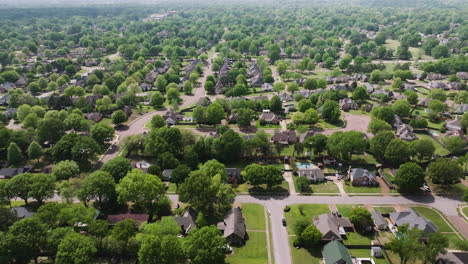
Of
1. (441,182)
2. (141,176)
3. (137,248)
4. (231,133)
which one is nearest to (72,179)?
(141,176)

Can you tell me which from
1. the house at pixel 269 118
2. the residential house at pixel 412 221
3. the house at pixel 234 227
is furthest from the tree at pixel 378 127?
the house at pixel 234 227

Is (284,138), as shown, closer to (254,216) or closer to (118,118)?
(254,216)

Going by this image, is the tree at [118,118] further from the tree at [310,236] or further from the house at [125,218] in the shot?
the tree at [310,236]

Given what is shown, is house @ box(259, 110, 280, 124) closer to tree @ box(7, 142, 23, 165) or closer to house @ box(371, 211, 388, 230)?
house @ box(371, 211, 388, 230)

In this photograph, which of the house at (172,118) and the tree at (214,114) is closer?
the tree at (214,114)

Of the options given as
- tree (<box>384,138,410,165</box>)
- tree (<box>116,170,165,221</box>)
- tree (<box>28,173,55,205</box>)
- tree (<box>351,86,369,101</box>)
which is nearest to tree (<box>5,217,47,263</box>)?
tree (<box>28,173,55,205</box>)
